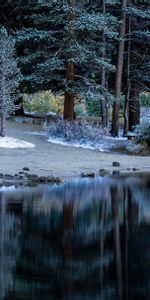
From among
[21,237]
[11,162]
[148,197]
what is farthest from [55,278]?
[11,162]

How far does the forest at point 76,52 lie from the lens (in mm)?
34375

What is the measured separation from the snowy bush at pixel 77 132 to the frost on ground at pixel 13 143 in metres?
3.18

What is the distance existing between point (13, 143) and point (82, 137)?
15.8ft

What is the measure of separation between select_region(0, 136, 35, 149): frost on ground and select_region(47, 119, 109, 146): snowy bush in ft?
10.4

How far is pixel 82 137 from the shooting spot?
33062 mm

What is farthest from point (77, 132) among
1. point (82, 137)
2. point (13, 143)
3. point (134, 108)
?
point (134, 108)

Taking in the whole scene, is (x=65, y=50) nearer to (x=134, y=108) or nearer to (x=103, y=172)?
(x=134, y=108)

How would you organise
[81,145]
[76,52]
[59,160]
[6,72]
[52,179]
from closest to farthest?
[52,179] → [59,160] → [6,72] → [81,145] → [76,52]

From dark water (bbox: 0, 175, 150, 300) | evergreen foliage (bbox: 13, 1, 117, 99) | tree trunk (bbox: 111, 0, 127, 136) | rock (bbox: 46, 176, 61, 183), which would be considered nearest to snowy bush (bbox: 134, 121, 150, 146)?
evergreen foliage (bbox: 13, 1, 117, 99)

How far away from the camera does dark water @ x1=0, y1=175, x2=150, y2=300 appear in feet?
23.5

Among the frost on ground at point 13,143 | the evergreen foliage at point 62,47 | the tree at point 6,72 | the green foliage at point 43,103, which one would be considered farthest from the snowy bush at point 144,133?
the green foliage at point 43,103

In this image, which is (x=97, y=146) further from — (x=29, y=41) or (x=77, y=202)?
(x=77, y=202)

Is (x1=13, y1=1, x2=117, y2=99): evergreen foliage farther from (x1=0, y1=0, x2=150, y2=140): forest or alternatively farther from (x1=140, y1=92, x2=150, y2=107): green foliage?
(x1=140, y1=92, x2=150, y2=107): green foliage

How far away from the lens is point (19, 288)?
7.19m
